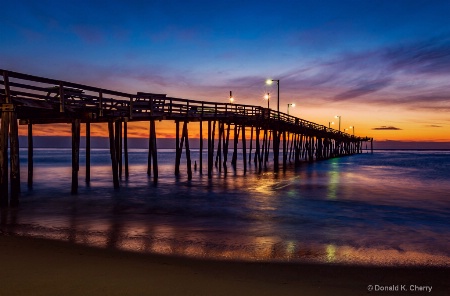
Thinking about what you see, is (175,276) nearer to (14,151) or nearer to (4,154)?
(4,154)

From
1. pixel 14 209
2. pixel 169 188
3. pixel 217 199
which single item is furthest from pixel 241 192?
pixel 14 209

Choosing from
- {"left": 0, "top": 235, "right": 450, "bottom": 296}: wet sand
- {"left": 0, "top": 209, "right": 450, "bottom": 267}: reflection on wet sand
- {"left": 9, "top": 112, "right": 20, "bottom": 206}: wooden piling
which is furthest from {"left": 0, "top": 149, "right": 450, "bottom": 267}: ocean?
{"left": 9, "top": 112, "right": 20, "bottom": 206}: wooden piling

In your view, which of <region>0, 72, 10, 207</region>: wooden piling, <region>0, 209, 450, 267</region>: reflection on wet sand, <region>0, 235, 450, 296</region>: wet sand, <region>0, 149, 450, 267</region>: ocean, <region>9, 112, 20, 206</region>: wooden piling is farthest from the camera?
<region>9, 112, 20, 206</region>: wooden piling

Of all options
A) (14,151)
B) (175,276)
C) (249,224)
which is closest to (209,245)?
(175,276)

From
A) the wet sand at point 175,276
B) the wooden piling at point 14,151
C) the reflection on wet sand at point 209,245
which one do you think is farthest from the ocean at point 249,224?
the wooden piling at point 14,151

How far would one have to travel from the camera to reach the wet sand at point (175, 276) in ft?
17.3

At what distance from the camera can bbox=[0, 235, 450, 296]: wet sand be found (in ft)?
17.3

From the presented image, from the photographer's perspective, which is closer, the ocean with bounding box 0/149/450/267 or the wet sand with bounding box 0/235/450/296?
the wet sand with bounding box 0/235/450/296

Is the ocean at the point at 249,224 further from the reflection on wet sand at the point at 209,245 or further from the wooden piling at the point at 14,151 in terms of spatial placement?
the wooden piling at the point at 14,151

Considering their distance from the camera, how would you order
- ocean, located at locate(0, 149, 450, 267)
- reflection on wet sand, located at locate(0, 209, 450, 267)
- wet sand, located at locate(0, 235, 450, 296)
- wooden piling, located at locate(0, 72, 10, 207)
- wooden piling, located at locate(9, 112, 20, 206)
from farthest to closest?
wooden piling, located at locate(9, 112, 20, 206) → wooden piling, located at locate(0, 72, 10, 207) → ocean, located at locate(0, 149, 450, 267) → reflection on wet sand, located at locate(0, 209, 450, 267) → wet sand, located at locate(0, 235, 450, 296)

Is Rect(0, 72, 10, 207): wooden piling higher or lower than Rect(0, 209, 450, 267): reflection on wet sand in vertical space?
higher

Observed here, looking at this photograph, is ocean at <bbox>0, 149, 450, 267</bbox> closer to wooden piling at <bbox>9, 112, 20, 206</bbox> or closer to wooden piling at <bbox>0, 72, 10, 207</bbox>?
wooden piling at <bbox>0, 72, 10, 207</bbox>

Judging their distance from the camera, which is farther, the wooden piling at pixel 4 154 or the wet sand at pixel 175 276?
the wooden piling at pixel 4 154

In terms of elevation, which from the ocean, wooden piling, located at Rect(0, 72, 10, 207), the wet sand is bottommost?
the ocean
